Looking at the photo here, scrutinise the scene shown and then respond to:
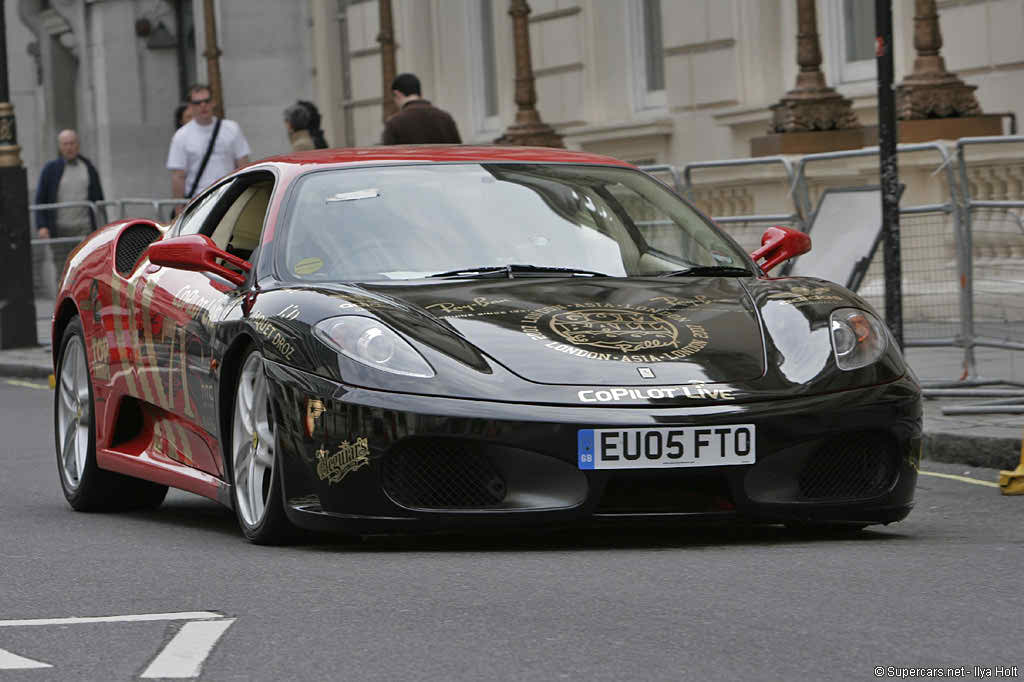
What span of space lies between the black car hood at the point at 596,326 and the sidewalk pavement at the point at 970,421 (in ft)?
8.82

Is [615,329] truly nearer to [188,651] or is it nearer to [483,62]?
[188,651]

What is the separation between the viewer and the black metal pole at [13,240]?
1934 cm

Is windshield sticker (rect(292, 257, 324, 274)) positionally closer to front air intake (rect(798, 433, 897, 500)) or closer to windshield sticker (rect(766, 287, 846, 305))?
windshield sticker (rect(766, 287, 846, 305))

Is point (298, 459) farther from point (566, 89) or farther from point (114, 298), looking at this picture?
point (566, 89)

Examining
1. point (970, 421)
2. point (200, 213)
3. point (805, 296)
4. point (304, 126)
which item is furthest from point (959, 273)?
point (304, 126)

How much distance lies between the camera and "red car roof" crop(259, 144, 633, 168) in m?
7.86

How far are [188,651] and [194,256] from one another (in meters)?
2.50

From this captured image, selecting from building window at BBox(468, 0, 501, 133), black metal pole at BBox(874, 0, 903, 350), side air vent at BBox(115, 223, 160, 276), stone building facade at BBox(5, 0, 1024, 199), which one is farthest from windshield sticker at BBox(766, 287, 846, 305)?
building window at BBox(468, 0, 501, 133)

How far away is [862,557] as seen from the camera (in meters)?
6.38

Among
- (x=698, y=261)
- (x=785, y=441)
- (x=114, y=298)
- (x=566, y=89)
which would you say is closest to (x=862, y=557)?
(x=785, y=441)

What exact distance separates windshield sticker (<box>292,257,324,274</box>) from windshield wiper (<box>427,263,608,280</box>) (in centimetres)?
37

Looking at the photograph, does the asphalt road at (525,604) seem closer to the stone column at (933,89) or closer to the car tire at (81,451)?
the car tire at (81,451)

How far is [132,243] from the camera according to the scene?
343 inches

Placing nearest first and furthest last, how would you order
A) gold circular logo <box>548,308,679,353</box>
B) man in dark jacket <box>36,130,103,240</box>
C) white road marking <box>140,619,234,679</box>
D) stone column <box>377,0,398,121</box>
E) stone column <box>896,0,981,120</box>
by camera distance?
1. white road marking <box>140,619,234,679</box>
2. gold circular logo <box>548,308,679,353</box>
3. stone column <box>896,0,981,120</box>
4. man in dark jacket <box>36,130,103,240</box>
5. stone column <box>377,0,398,121</box>
